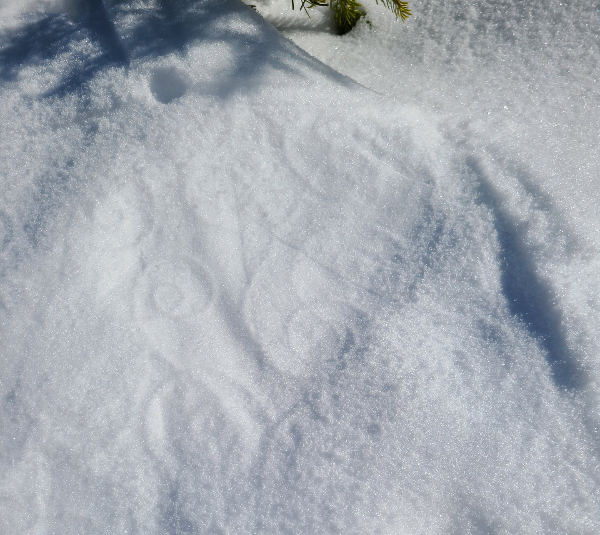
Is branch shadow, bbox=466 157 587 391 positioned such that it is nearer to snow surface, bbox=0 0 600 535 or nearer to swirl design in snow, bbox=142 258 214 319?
snow surface, bbox=0 0 600 535

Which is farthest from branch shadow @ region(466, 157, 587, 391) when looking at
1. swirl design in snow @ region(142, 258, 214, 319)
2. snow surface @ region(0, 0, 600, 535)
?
swirl design in snow @ region(142, 258, 214, 319)

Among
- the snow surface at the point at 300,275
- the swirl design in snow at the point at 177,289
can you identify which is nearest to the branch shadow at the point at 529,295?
the snow surface at the point at 300,275

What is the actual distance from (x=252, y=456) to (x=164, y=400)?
23 cm

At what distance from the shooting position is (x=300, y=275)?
1016 millimetres

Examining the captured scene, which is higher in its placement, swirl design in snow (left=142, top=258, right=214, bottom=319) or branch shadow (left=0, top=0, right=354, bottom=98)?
branch shadow (left=0, top=0, right=354, bottom=98)

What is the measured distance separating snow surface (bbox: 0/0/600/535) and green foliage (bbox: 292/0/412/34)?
7 centimetres

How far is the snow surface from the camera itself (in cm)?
94

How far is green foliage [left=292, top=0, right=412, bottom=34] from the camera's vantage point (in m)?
0.97

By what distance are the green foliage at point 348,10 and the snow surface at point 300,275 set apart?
7 centimetres

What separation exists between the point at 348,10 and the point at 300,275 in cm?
61

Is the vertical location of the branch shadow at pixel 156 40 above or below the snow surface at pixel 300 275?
above

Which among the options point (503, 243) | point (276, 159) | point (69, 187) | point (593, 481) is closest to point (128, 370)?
point (69, 187)

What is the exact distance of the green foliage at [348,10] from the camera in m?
0.97

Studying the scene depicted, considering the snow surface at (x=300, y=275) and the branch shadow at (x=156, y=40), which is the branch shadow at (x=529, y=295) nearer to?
the snow surface at (x=300, y=275)
